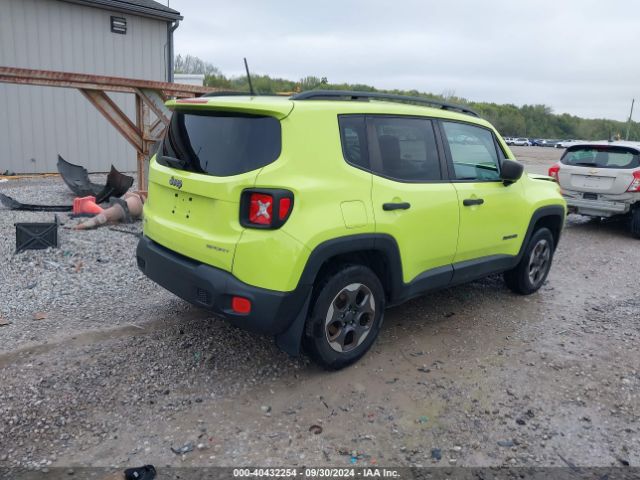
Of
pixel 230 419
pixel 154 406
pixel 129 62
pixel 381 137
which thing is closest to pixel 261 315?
pixel 230 419

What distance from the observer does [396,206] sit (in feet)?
12.1

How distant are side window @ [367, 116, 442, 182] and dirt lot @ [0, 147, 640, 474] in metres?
1.39

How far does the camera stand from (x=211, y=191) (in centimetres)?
324

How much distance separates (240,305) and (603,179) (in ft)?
26.2

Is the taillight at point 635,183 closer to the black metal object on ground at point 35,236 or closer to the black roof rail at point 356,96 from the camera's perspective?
the black roof rail at point 356,96

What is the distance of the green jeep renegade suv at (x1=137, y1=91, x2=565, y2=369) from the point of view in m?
3.13

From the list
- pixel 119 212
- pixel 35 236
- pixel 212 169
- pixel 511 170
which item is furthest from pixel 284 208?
pixel 119 212

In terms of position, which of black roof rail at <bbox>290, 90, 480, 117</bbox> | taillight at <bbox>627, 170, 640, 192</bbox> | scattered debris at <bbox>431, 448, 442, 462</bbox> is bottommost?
scattered debris at <bbox>431, 448, 442, 462</bbox>

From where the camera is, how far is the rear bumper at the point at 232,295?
312cm

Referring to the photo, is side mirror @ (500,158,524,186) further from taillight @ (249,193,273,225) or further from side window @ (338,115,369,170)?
taillight @ (249,193,273,225)

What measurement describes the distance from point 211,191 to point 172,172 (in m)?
0.54

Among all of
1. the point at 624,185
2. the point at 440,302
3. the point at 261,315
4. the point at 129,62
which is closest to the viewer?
the point at 261,315

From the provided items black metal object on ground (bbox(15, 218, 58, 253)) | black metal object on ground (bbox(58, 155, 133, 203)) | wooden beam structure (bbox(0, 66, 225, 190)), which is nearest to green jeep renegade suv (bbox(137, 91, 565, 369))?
black metal object on ground (bbox(15, 218, 58, 253))

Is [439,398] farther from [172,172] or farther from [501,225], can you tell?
[172,172]
